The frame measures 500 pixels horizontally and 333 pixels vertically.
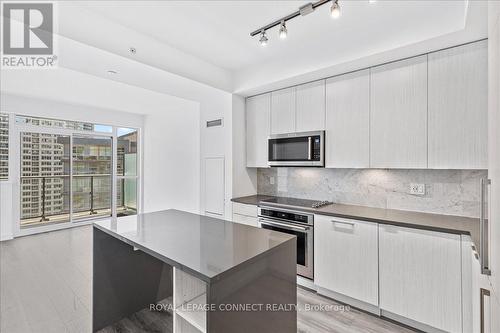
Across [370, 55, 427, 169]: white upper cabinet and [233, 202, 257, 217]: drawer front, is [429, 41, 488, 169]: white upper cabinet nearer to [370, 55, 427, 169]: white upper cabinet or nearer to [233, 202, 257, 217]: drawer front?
[370, 55, 427, 169]: white upper cabinet

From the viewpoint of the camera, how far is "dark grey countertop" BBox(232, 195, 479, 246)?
187 centimetres

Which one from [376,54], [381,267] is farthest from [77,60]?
[381,267]

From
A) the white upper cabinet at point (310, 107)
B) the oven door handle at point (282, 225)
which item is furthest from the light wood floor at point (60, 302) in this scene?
the white upper cabinet at point (310, 107)

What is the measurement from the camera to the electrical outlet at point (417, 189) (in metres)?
2.46

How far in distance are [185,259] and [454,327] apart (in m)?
2.12

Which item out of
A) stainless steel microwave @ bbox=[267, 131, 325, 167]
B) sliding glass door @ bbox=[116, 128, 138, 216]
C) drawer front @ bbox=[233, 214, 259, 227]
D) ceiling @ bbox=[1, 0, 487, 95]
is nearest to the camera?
ceiling @ bbox=[1, 0, 487, 95]

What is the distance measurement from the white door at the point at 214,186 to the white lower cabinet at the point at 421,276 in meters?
2.26

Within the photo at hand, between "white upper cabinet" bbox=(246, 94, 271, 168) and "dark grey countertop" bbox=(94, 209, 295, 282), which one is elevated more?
"white upper cabinet" bbox=(246, 94, 271, 168)

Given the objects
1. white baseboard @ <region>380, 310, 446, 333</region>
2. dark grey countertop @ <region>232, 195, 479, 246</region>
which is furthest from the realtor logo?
white baseboard @ <region>380, 310, 446, 333</region>

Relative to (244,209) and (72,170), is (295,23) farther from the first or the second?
(72,170)

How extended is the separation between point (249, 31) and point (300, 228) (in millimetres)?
2110

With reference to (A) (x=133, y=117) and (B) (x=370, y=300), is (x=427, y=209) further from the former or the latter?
(A) (x=133, y=117)

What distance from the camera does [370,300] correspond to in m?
2.26

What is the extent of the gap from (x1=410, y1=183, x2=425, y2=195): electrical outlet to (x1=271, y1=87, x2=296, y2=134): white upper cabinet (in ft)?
4.74
